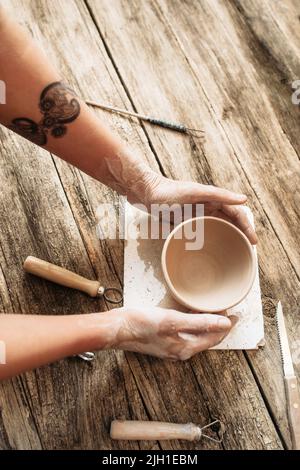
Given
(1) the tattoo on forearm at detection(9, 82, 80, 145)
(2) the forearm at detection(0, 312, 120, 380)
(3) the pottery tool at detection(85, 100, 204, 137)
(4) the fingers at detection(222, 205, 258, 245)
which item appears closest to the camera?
(2) the forearm at detection(0, 312, 120, 380)

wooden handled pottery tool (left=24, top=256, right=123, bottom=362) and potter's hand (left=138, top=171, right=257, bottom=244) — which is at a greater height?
potter's hand (left=138, top=171, right=257, bottom=244)

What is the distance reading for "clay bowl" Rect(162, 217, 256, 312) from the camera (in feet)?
3.26

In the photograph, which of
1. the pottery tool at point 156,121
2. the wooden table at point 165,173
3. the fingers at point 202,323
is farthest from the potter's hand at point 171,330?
the pottery tool at point 156,121

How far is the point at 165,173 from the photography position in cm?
126

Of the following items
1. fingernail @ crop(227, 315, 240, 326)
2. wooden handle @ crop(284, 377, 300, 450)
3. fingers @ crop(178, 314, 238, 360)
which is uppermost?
fingernail @ crop(227, 315, 240, 326)

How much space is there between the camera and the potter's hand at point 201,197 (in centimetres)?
105

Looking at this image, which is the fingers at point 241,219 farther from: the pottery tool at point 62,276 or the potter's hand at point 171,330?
the pottery tool at point 62,276

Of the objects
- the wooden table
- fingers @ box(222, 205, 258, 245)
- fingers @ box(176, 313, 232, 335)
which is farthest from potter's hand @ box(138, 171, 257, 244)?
fingers @ box(176, 313, 232, 335)

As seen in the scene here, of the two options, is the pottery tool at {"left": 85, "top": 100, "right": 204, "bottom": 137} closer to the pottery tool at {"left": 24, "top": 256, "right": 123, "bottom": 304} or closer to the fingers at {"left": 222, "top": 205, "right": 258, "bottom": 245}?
the fingers at {"left": 222, "top": 205, "right": 258, "bottom": 245}

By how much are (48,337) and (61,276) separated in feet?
0.69

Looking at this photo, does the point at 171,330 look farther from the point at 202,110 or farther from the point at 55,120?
the point at 202,110

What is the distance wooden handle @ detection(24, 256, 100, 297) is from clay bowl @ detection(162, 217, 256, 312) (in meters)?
0.20

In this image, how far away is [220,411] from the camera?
104 centimetres
